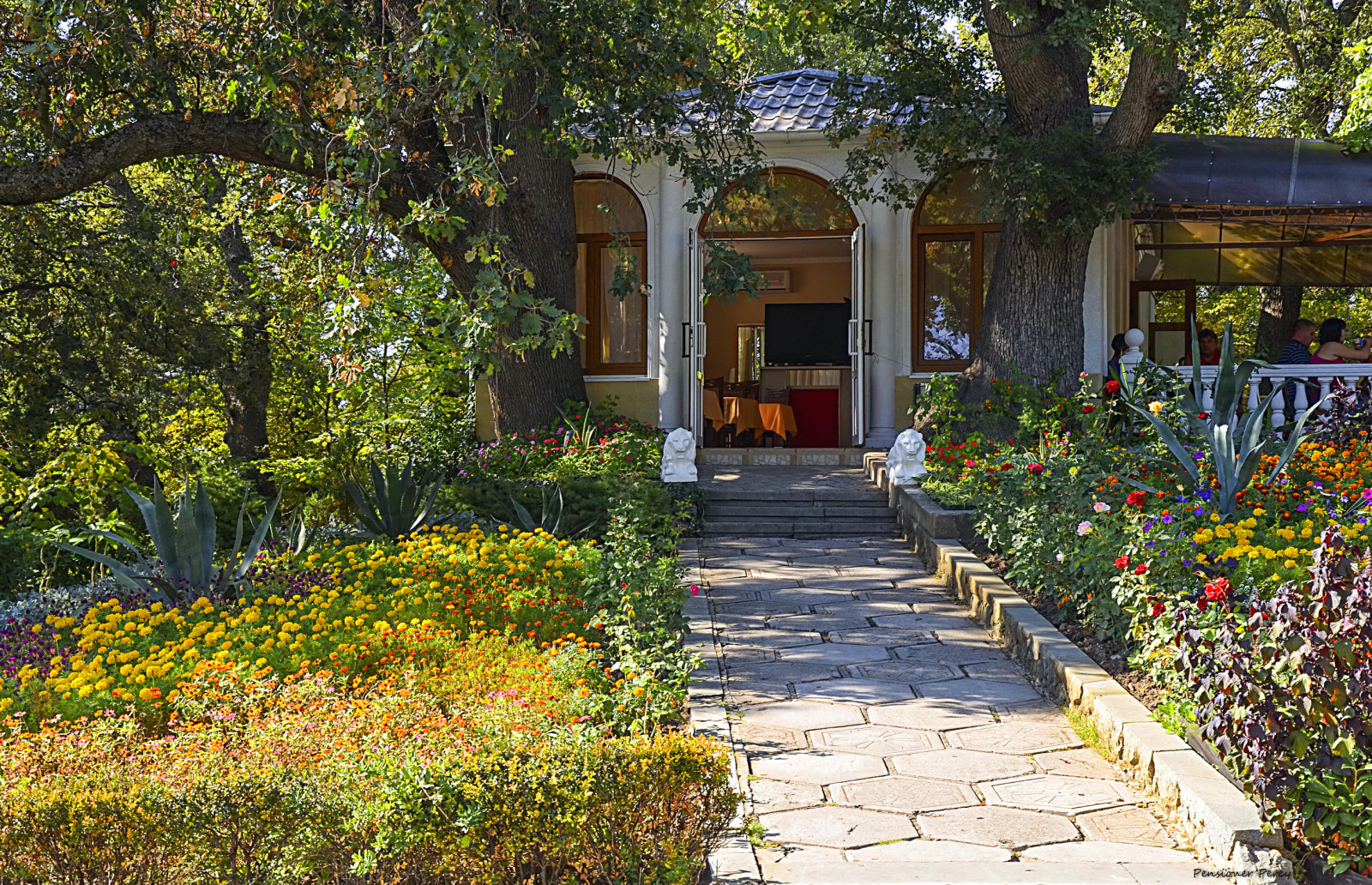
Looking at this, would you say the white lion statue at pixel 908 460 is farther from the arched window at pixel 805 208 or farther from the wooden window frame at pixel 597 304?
the wooden window frame at pixel 597 304

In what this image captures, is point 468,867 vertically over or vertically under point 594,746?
under

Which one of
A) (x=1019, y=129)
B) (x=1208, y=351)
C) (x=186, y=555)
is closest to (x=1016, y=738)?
(x=186, y=555)

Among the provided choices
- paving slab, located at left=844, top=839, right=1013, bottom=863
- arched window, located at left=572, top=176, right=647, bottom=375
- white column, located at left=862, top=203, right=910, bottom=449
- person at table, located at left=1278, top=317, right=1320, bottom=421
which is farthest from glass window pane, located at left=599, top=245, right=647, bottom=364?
paving slab, located at left=844, top=839, right=1013, bottom=863

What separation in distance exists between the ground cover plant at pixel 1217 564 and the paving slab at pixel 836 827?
101 centimetres

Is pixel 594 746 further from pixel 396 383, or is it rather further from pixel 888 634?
pixel 396 383

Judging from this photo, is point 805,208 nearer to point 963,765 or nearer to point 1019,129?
point 1019,129

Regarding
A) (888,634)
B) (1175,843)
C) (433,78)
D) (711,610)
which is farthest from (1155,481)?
(433,78)

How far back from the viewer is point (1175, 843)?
340 centimetres

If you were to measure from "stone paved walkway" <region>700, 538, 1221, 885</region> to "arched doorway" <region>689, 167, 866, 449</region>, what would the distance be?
335 centimetres

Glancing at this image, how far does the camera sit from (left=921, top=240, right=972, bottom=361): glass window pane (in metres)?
11.8

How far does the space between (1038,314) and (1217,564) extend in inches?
225

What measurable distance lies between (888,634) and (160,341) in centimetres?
669

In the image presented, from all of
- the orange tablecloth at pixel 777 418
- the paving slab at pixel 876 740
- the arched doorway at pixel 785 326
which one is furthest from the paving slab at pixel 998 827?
the orange tablecloth at pixel 777 418

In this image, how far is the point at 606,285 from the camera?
12.2m
